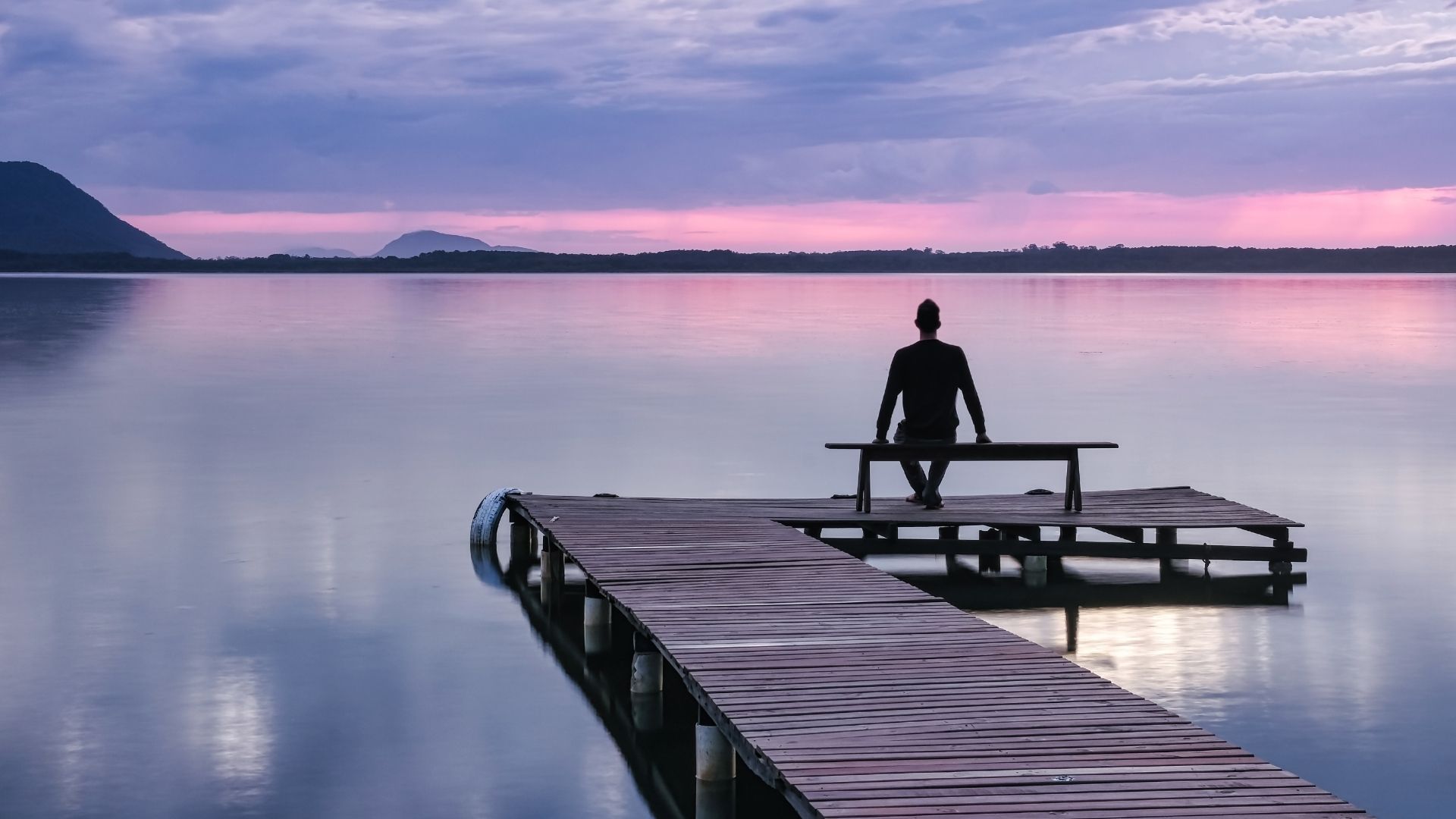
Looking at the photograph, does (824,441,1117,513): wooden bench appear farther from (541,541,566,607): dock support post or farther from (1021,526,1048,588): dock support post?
(541,541,566,607): dock support post

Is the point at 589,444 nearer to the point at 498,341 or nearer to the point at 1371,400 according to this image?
the point at 1371,400

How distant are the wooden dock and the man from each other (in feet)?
4.85

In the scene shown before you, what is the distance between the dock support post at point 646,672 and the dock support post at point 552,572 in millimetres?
3055

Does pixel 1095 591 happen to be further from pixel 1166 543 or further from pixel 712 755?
pixel 712 755

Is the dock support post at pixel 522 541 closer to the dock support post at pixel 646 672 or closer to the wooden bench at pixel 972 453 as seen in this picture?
the wooden bench at pixel 972 453

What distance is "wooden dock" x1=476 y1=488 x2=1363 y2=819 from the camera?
5941 mm

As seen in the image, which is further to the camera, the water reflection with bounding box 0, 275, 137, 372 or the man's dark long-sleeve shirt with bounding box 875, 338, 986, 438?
the water reflection with bounding box 0, 275, 137, 372

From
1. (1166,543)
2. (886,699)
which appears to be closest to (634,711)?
(886,699)

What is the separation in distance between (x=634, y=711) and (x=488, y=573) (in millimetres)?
4511

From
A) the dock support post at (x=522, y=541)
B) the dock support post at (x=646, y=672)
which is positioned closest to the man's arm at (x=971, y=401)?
the dock support post at (x=646, y=672)

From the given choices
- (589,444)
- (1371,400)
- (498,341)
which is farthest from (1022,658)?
(498,341)

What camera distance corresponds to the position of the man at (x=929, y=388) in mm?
12641

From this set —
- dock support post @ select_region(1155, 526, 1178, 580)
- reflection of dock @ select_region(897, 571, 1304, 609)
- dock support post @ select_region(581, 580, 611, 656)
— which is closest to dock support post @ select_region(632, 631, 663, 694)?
dock support post @ select_region(581, 580, 611, 656)

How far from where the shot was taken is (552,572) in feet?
42.3
